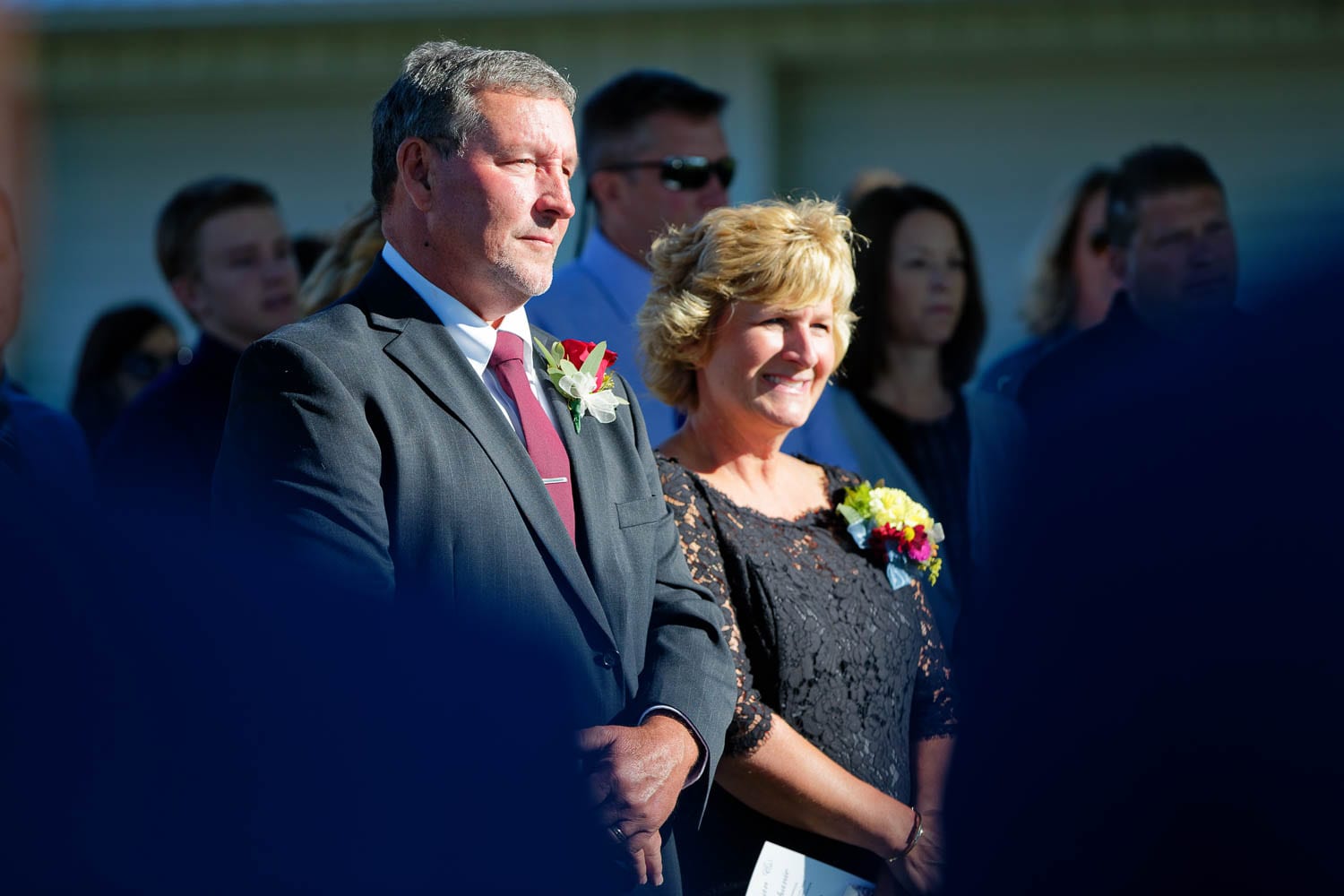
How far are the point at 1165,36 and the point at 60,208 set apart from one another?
681 centimetres

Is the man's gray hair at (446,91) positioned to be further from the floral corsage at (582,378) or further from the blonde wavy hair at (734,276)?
the blonde wavy hair at (734,276)

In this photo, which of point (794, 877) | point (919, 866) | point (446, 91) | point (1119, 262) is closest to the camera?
point (446, 91)

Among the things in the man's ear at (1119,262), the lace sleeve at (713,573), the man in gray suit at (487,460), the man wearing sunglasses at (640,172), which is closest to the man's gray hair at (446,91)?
the man in gray suit at (487,460)

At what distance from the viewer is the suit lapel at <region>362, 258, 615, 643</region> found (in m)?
Result: 2.44

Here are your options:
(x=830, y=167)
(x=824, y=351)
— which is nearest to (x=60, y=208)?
(x=830, y=167)

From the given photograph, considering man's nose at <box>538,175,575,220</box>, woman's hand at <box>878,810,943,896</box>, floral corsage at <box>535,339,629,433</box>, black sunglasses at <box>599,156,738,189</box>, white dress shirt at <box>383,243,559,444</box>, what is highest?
man's nose at <box>538,175,575,220</box>

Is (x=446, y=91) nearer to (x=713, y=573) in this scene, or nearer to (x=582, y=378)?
(x=582, y=378)

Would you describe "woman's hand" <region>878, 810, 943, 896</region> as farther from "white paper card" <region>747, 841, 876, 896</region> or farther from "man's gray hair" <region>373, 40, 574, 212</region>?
"man's gray hair" <region>373, 40, 574, 212</region>

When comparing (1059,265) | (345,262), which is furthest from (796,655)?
(1059,265)

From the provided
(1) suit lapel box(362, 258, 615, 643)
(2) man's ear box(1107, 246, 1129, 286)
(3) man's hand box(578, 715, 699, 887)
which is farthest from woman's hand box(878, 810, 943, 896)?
(2) man's ear box(1107, 246, 1129, 286)

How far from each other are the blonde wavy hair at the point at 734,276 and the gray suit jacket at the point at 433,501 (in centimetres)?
76

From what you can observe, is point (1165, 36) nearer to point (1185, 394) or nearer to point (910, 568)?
point (910, 568)

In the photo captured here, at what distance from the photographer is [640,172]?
457 centimetres

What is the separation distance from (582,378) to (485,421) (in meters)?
0.29
